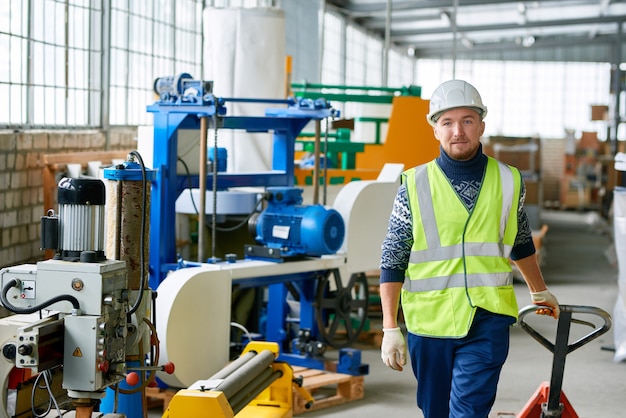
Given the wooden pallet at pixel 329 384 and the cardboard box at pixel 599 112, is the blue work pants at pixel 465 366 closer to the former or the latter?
the wooden pallet at pixel 329 384

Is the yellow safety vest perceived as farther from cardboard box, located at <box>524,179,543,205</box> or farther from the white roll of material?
cardboard box, located at <box>524,179,543,205</box>

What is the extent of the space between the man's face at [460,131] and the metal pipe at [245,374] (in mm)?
1609

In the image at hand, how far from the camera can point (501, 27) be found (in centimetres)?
2553

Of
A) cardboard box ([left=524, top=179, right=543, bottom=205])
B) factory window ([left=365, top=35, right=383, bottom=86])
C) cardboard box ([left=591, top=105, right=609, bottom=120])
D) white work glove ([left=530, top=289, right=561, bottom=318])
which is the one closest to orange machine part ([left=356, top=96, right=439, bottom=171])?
white work glove ([left=530, top=289, right=561, bottom=318])

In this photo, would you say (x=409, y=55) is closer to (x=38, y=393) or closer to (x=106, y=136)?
(x=106, y=136)

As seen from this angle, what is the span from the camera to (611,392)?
678cm

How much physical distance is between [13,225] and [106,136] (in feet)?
7.71

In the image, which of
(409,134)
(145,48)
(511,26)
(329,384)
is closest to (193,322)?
(329,384)

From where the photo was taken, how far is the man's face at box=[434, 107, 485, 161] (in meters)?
3.74

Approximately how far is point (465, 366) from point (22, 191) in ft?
14.2

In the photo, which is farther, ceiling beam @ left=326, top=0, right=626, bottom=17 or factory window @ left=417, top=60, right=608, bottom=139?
factory window @ left=417, top=60, right=608, bottom=139

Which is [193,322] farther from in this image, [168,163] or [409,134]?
[409,134]

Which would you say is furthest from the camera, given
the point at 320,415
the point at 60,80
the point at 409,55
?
the point at 409,55

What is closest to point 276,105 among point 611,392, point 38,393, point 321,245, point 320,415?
point 321,245
